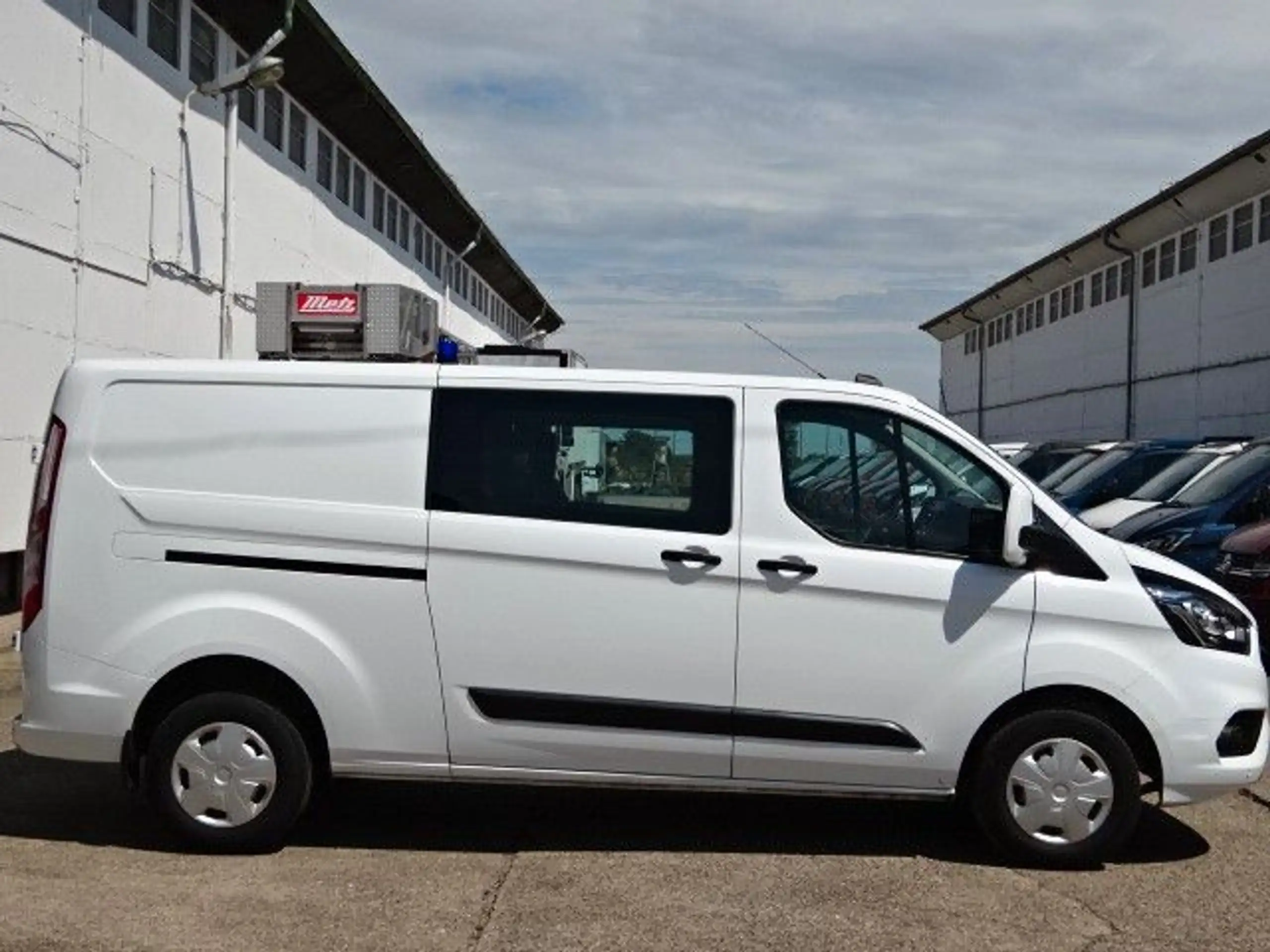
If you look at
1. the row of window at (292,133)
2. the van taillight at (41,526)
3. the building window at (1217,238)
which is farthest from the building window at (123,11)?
the building window at (1217,238)

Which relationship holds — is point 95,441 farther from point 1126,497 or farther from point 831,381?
point 1126,497

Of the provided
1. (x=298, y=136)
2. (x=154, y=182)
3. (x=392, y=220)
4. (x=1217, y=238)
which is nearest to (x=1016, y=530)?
→ (x=154, y=182)

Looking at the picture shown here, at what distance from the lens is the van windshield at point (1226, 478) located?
1264cm

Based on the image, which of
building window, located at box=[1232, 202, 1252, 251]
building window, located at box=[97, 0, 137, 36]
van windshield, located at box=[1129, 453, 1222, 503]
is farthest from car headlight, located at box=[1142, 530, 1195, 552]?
building window, located at box=[1232, 202, 1252, 251]

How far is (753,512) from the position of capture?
6090mm

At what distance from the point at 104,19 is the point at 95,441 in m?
9.69

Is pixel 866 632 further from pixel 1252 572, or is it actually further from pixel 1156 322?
pixel 1156 322

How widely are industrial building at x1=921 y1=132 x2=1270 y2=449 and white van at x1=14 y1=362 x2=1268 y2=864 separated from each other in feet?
64.5

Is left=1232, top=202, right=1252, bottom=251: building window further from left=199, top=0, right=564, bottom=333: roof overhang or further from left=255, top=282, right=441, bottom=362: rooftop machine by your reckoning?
left=255, top=282, right=441, bottom=362: rooftop machine

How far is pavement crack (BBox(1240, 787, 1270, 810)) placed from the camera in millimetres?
7383

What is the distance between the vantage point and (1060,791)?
19.9 ft

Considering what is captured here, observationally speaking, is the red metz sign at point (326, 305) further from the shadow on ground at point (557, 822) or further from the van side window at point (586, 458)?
the van side window at point (586, 458)

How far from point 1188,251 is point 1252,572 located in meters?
20.8

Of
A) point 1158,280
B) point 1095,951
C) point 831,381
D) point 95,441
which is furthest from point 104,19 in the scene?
point 1158,280
